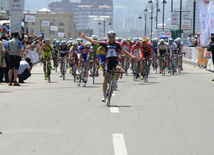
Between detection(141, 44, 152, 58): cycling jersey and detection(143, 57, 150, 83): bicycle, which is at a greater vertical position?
detection(141, 44, 152, 58): cycling jersey

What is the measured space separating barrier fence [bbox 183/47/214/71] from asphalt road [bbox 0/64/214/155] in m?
17.3

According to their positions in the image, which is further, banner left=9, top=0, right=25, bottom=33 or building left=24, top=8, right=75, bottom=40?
building left=24, top=8, right=75, bottom=40

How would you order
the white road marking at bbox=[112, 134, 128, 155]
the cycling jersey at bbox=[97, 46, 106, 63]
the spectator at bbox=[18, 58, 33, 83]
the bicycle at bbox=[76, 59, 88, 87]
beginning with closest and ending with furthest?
the white road marking at bbox=[112, 134, 128, 155] → the bicycle at bbox=[76, 59, 88, 87] → the cycling jersey at bbox=[97, 46, 106, 63] → the spectator at bbox=[18, 58, 33, 83]

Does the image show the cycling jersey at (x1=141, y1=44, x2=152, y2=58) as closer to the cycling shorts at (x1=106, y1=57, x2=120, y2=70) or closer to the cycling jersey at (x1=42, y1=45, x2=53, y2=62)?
the cycling jersey at (x1=42, y1=45, x2=53, y2=62)

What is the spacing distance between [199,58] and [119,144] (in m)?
31.1

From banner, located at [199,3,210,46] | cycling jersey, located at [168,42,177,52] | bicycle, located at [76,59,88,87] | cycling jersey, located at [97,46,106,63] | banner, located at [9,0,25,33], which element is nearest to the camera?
bicycle, located at [76,59,88,87]

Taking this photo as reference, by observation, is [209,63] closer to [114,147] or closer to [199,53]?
[199,53]

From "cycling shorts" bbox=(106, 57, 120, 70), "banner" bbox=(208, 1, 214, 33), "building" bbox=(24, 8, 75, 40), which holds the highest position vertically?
"banner" bbox=(208, 1, 214, 33)

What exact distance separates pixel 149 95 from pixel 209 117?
5297 mm

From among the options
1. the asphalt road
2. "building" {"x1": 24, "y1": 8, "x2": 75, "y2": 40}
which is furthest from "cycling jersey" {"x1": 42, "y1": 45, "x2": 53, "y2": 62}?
"building" {"x1": 24, "y1": 8, "x2": 75, "y2": 40}

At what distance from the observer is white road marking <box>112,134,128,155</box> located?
24.5 feet

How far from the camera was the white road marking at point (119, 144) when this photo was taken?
7477 millimetres

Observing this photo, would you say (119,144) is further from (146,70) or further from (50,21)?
(50,21)

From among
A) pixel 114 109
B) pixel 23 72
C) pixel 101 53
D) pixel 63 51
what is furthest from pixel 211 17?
pixel 114 109
